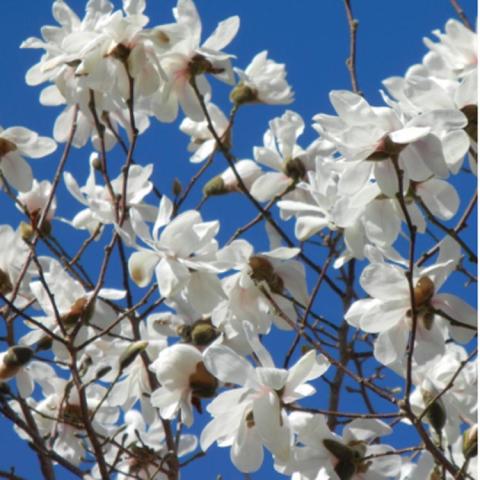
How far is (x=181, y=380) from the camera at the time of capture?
170cm

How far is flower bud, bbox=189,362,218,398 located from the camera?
170cm

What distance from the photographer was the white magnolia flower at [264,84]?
2.37m

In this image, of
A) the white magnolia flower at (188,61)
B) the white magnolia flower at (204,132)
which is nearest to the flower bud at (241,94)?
the white magnolia flower at (204,132)

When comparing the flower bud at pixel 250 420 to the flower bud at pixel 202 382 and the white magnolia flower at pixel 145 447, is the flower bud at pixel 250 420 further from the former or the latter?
the white magnolia flower at pixel 145 447

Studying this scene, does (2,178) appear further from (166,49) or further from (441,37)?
(441,37)

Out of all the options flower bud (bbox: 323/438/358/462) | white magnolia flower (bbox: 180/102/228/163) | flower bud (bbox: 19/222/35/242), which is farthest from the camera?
white magnolia flower (bbox: 180/102/228/163)

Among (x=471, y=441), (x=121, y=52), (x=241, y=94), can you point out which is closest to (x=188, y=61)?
(x=121, y=52)

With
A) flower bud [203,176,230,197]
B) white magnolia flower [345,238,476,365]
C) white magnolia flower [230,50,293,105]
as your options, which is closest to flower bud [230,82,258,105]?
white magnolia flower [230,50,293,105]

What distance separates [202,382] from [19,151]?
2.10 ft

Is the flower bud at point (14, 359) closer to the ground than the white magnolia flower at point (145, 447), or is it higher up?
higher up

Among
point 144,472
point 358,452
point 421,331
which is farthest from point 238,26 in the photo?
point 144,472

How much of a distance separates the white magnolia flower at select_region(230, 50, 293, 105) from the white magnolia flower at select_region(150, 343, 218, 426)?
819mm

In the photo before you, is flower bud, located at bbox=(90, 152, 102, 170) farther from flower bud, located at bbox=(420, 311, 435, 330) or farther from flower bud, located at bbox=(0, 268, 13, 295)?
flower bud, located at bbox=(420, 311, 435, 330)

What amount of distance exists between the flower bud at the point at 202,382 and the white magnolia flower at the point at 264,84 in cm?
83
